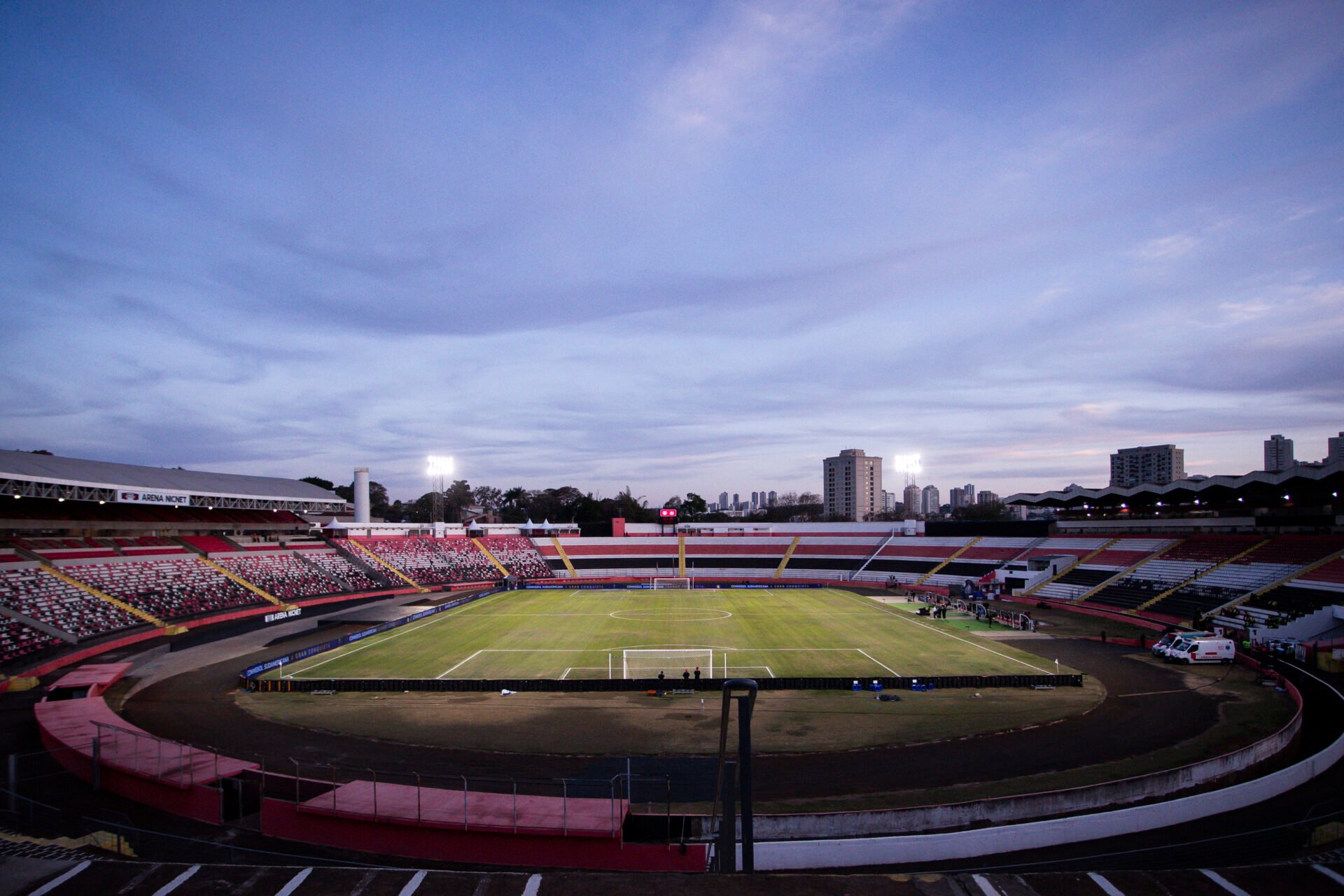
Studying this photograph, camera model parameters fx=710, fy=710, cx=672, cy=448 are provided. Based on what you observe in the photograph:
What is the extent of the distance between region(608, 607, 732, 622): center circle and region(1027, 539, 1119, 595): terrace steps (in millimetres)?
27144

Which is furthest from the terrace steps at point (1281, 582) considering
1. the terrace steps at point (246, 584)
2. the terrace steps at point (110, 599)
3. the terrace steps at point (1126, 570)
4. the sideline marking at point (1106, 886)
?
→ the terrace steps at point (110, 599)

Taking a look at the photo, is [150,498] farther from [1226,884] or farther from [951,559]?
[951,559]

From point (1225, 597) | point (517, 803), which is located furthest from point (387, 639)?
point (1225, 597)

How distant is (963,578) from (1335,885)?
Answer: 6431 cm

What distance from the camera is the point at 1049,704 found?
27250 mm

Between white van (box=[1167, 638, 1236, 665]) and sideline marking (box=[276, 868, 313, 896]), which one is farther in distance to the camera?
white van (box=[1167, 638, 1236, 665])

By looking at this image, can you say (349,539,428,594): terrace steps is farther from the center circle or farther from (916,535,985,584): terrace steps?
(916,535,985,584): terrace steps

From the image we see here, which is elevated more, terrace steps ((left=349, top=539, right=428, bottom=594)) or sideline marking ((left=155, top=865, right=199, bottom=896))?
sideline marking ((left=155, top=865, right=199, bottom=896))

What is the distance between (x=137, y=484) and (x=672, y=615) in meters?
38.7

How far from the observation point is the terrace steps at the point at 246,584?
5131 cm

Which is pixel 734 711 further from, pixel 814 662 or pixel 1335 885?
pixel 1335 885

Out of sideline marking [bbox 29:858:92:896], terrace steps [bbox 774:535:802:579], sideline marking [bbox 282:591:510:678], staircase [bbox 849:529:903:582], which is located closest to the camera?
sideline marking [bbox 29:858:92:896]

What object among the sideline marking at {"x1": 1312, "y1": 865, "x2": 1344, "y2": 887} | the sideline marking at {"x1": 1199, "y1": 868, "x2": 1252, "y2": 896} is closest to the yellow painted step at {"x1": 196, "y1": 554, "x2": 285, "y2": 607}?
the sideline marking at {"x1": 1199, "y1": 868, "x2": 1252, "y2": 896}

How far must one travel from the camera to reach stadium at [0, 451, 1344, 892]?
14.7 metres
